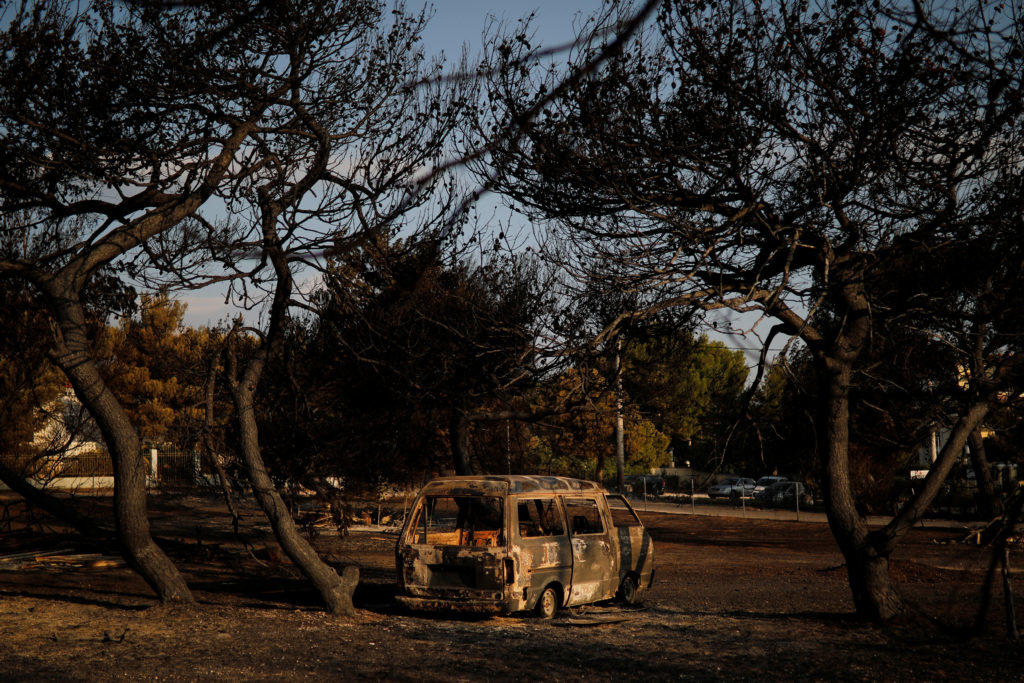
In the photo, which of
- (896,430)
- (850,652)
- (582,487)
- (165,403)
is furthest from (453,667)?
(165,403)

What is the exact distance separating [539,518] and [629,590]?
227 cm

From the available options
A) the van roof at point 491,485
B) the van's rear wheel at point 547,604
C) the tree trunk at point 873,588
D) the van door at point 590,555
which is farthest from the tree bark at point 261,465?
the tree trunk at point 873,588

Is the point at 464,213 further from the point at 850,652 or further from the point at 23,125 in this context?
the point at 850,652

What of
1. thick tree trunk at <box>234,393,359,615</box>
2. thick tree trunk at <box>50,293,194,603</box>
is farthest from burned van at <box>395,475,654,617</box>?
thick tree trunk at <box>50,293,194,603</box>

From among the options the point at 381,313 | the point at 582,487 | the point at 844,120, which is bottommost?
the point at 582,487

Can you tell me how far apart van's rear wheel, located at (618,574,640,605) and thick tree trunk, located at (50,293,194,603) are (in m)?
5.95

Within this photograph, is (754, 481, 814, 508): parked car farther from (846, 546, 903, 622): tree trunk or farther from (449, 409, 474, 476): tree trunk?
(846, 546, 903, 622): tree trunk

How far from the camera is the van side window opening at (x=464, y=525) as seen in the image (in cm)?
1195

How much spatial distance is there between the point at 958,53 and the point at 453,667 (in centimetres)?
761

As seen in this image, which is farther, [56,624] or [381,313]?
[381,313]

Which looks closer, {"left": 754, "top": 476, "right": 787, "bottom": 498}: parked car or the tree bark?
the tree bark

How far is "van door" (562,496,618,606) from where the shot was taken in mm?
12047

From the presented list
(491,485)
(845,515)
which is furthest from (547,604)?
(845,515)

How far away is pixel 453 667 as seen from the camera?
8.22 metres
